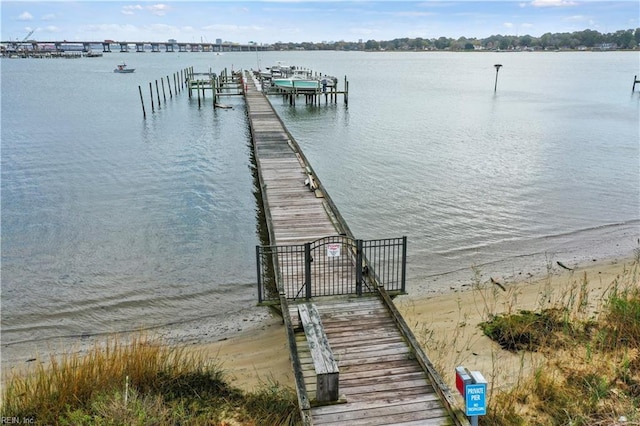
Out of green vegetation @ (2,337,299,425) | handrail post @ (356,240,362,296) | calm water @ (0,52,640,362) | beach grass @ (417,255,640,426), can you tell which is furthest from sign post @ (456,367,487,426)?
calm water @ (0,52,640,362)

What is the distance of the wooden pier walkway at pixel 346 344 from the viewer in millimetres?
6406

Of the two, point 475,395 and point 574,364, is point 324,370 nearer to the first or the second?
point 475,395

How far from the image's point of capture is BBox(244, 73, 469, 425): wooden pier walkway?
6406 mm

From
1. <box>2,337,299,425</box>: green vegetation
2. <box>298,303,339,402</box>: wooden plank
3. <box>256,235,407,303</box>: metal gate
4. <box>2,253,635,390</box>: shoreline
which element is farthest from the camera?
<box>256,235,407,303</box>: metal gate

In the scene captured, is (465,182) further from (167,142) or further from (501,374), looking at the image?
(167,142)

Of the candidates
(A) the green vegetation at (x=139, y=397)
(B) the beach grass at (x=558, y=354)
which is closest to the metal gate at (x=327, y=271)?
(B) the beach grass at (x=558, y=354)

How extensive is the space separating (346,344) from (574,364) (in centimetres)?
370

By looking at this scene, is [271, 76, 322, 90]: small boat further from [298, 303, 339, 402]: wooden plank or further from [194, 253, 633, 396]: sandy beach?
[298, 303, 339, 402]: wooden plank

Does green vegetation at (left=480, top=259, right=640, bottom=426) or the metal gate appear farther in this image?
the metal gate

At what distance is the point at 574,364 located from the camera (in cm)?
794

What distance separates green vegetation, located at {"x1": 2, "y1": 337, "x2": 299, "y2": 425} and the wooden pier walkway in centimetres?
69

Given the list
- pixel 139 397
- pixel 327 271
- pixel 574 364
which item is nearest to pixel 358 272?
pixel 327 271

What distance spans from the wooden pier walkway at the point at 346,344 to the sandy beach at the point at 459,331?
106cm

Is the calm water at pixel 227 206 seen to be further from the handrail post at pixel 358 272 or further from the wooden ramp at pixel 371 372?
the wooden ramp at pixel 371 372
